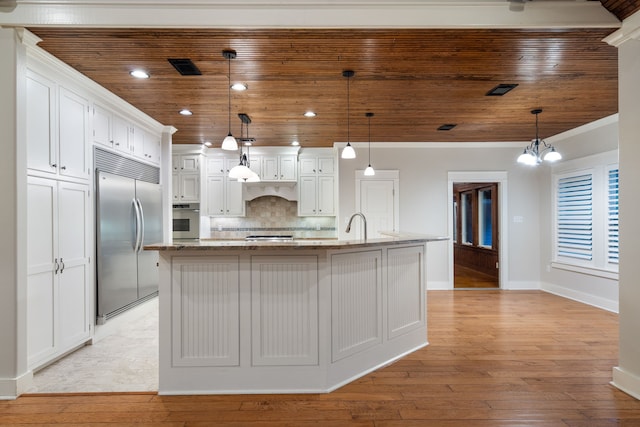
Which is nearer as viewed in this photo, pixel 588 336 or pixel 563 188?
pixel 588 336

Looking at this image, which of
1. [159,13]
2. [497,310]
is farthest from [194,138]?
[497,310]

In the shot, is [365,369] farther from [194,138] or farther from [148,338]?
[194,138]

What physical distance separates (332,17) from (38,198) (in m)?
2.66

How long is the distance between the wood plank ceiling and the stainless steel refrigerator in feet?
3.35

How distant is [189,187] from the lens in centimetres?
676

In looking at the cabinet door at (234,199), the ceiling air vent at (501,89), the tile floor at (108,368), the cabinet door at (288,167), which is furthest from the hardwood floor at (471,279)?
the tile floor at (108,368)

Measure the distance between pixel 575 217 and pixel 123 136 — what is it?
6.44m

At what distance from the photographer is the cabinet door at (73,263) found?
3.23 metres

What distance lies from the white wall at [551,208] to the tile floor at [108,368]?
5.69 metres

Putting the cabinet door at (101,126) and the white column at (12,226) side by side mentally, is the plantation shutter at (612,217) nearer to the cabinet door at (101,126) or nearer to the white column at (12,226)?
the cabinet door at (101,126)

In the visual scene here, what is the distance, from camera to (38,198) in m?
2.94

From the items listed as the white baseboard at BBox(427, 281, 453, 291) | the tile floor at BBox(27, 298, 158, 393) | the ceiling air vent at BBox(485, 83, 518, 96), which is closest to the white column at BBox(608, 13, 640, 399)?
the ceiling air vent at BBox(485, 83, 518, 96)

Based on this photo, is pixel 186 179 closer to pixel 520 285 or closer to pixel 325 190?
pixel 325 190

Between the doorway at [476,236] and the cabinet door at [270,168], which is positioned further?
the doorway at [476,236]
